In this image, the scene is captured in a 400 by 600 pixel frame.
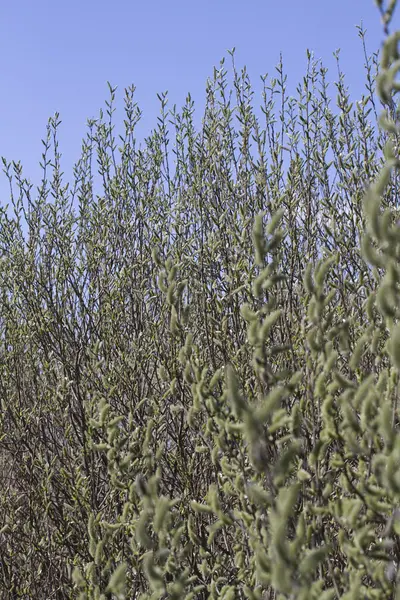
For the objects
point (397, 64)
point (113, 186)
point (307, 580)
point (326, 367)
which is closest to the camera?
point (307, 580)

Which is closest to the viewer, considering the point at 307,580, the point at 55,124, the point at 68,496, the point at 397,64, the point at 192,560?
the point at 307,580

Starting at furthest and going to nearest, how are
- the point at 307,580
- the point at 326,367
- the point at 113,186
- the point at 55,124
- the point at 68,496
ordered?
1. the point at 55,124
2. the point at 113,186
3. the point at 68,496
4. the point at 326,367
5. the point at 307,580

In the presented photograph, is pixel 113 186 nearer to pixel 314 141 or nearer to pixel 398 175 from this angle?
pixel 314 141

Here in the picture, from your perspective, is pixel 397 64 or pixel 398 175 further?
pixel 398 175

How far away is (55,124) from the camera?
4.37 m

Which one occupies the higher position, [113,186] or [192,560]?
[113,186]

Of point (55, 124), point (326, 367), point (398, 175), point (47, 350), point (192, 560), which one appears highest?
point (55, 124)

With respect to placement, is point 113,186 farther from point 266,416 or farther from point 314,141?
point 266,416

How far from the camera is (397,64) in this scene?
105 cm

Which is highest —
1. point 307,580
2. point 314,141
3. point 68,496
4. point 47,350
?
point 314,141

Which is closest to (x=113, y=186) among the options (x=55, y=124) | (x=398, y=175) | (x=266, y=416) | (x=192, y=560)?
Result: (x=55, y=124)

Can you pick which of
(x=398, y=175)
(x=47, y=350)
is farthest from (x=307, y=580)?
(x=47, y=350)

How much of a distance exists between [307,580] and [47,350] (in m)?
2.73

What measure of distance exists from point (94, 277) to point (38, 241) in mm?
551
